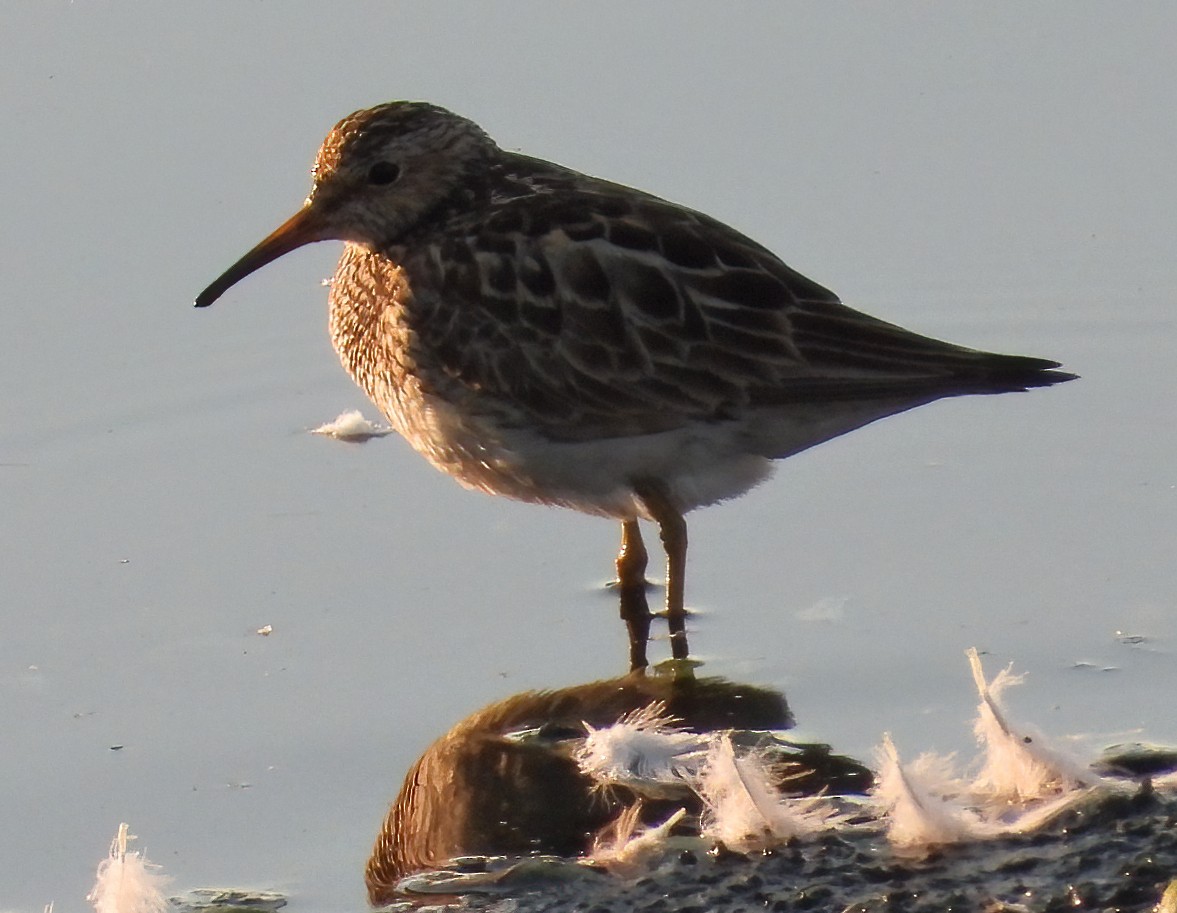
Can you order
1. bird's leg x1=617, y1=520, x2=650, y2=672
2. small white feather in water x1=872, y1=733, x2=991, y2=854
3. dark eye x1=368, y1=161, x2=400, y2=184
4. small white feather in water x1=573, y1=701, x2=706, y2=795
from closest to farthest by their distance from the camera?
small white feather in water x1=872, y1=733, x2=991, y2=854, small white feather in water x1=573, y1=701, x2=706, y2=795, bird's leg x1=617, y1=520, x2=650, y2=672, dark eye x1=368, y1=161, x2=400, y2=184

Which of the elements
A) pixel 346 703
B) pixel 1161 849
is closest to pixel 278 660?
pixel 346 703

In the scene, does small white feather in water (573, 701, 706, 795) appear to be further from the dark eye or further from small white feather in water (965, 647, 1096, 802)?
the dark eye

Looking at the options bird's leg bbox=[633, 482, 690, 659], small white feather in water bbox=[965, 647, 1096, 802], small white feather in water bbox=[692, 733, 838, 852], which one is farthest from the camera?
bird's leg bbox=[633, 482, 690, 659]

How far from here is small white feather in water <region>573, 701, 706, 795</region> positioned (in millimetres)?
6004

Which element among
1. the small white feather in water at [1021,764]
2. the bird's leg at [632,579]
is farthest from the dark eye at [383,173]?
the small white feather in water at [1021,764]

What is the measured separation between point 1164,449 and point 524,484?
2530 millimetres

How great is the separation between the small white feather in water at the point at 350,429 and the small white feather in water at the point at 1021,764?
3805 mm

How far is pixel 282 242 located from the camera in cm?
774

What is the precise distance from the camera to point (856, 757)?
624cm

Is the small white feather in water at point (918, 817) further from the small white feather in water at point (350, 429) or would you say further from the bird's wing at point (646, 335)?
the small white feather in water at point (350, 429)

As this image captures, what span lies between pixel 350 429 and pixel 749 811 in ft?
12.4

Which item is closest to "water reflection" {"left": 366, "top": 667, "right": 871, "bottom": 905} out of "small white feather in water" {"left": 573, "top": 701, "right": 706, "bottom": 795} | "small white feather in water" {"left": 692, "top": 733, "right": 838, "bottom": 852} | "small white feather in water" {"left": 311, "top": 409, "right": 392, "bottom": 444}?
"small white feather in water" {"left": 573, "top": 701, "right": 706, "bottom": 795}

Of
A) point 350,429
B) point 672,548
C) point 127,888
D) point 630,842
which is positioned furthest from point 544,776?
point 350,429

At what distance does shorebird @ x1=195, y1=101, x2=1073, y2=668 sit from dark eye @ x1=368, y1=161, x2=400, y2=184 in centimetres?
31
